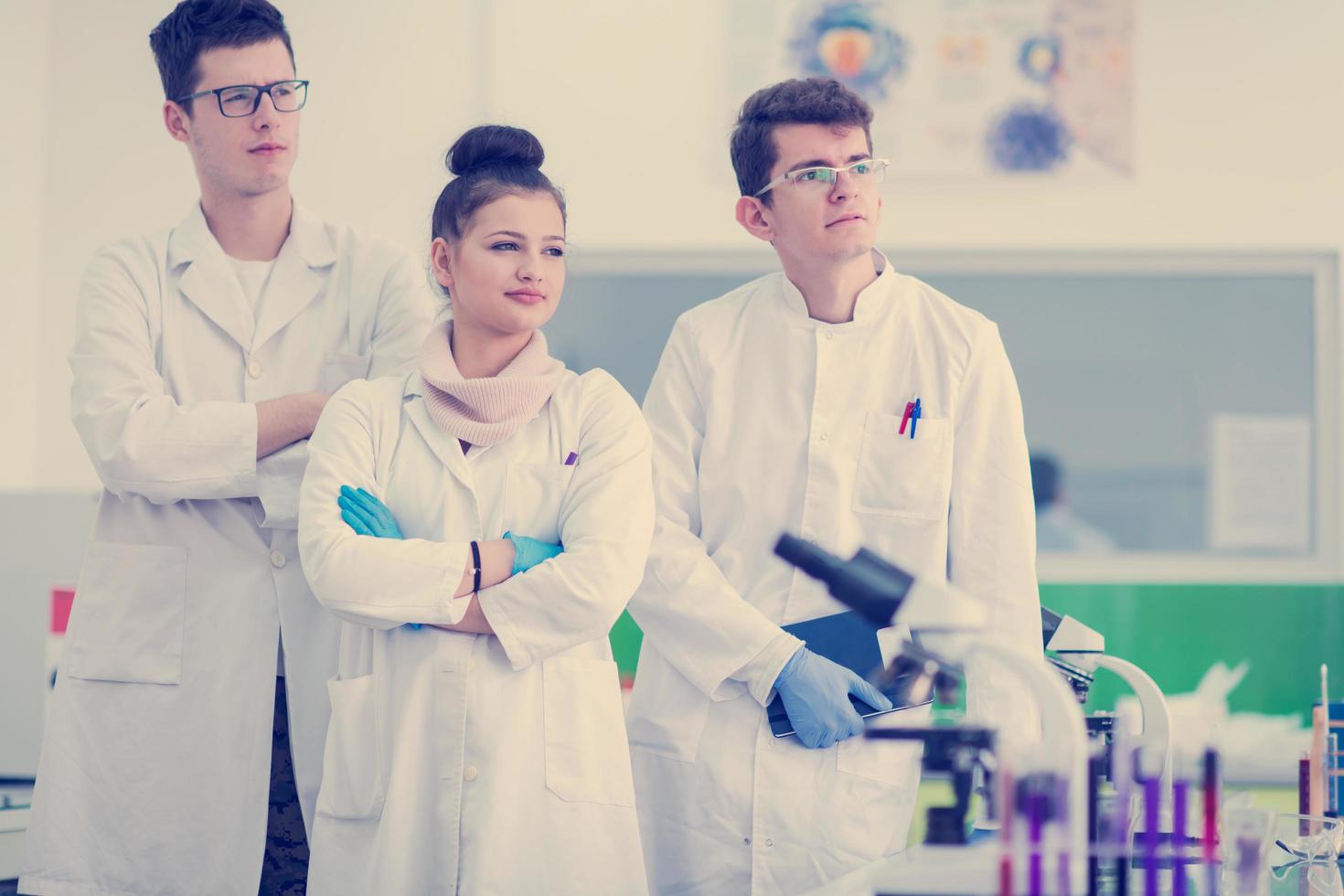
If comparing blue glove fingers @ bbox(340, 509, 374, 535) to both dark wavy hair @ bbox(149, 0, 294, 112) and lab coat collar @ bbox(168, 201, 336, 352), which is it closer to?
lab coat collar @ bbox(168, 201, 336, 352)

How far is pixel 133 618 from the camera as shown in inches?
80.8

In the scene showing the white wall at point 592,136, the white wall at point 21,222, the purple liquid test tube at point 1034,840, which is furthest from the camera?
the white wall at point 21,222

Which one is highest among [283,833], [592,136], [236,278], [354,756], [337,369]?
[592,136]

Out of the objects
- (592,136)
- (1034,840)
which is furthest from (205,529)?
(592,136)

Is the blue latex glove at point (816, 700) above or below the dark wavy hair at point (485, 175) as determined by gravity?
below

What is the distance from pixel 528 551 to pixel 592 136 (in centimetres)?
259

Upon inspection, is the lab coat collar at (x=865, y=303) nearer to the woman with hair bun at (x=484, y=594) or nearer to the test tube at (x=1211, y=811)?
the woman with hair bun at (x=484, y=594)

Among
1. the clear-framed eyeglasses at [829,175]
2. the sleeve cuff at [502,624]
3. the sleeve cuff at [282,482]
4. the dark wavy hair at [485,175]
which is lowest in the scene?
the sleeve cuff at [502,624]

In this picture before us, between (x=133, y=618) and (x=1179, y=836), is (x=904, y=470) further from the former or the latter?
(x=133, y=618)

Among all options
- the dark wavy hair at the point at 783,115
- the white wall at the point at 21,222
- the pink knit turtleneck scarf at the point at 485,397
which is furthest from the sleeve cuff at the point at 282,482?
the white wall at the point at 21,222

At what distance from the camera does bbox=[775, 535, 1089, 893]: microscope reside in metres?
1.08

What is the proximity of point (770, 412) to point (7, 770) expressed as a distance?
255cm

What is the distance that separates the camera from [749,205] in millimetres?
2188

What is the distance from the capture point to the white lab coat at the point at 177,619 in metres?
2.00
